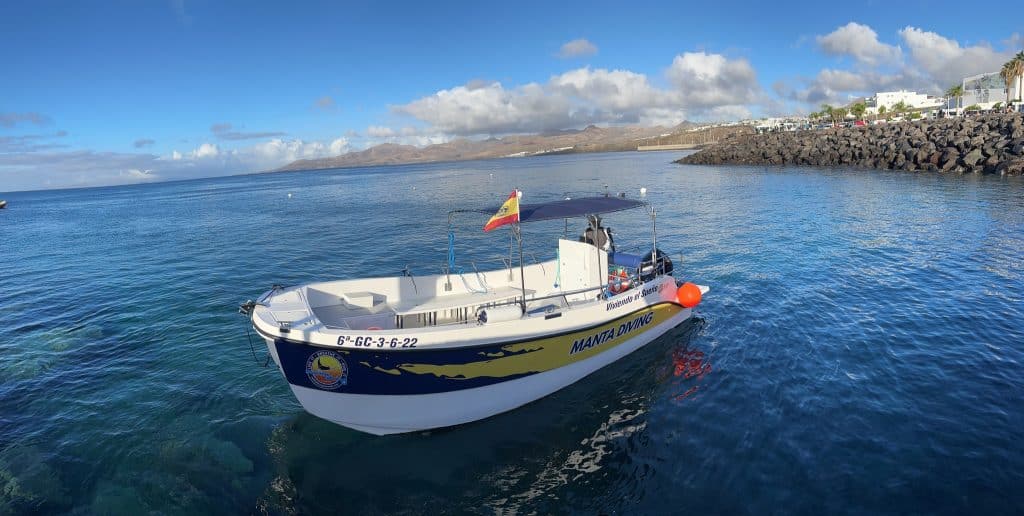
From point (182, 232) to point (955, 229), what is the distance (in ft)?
160

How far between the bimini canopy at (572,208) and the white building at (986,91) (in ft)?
372

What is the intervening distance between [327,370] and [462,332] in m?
2.32

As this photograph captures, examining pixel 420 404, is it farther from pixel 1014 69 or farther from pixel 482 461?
pixel 1014 69

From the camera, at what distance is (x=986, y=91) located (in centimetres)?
9831

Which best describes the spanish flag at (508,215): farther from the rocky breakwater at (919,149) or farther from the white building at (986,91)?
the white building at (986,91)

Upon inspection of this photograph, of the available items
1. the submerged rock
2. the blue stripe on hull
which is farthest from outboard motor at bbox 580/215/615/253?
the submerged rock

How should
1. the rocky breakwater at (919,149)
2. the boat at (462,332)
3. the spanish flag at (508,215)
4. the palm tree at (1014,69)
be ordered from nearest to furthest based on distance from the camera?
the boat at (462,332) < the spanish flag at (508,215) < the rocky breakwater at (919,149) < the palm tree at (1014,69)

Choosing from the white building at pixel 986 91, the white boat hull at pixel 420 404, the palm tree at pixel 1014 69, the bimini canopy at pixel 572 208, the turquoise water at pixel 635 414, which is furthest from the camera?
the white building at pixel 986 91

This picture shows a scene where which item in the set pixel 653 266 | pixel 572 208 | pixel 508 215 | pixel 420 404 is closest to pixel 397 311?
pixel 420 404

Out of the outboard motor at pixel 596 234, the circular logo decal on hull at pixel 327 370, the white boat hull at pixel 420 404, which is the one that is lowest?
the white boat hull at pixel 420 404

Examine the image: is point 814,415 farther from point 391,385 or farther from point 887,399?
point 391,385

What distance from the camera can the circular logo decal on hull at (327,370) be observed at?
26.6 feet

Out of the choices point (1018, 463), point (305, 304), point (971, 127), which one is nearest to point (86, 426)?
point (305, 304)

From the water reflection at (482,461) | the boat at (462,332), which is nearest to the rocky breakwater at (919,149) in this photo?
the boat at (462,332)
